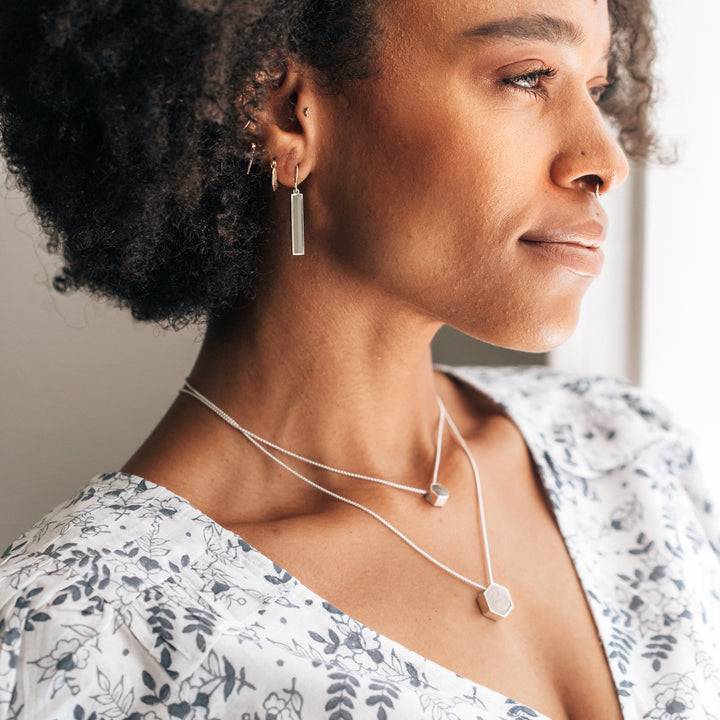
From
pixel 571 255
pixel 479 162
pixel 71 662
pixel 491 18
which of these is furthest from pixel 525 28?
pixel 71 662

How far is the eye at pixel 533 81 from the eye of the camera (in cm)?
93

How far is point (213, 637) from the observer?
0.85m

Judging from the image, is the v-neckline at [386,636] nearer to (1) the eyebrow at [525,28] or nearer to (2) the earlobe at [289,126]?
(2) the earlobe at [289,126]

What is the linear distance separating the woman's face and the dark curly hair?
2.5 inches

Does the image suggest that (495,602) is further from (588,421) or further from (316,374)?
(588,421)

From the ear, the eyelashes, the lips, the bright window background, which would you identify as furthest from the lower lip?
the bright window background

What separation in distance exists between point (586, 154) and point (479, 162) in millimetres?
121

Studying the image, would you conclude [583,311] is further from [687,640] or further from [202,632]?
[202,632]

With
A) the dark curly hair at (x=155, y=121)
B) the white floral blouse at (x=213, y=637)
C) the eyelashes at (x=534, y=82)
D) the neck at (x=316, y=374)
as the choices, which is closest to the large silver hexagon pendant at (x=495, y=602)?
the white floral blouse at (x=213, y=637)

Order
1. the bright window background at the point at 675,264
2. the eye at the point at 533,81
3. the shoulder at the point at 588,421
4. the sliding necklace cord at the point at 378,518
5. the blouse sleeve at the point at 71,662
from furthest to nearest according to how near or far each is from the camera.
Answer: the bright window background at the point at 675,264 < the shoulder at the point at 588,421 < the sliding necklace cord at the point at 378,518 < the eye at the point at 533,81 < the blouse sleeve at the point at 71,662

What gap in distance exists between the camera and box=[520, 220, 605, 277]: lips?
0.96 meters

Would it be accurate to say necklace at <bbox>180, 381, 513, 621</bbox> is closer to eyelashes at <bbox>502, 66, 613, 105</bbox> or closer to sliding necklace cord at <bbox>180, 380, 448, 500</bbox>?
sliding necklace cord at <bbox>180, 380, 448, 500</bbox>

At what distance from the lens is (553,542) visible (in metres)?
1.14

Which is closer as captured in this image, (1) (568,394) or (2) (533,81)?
(2) (533,81)
